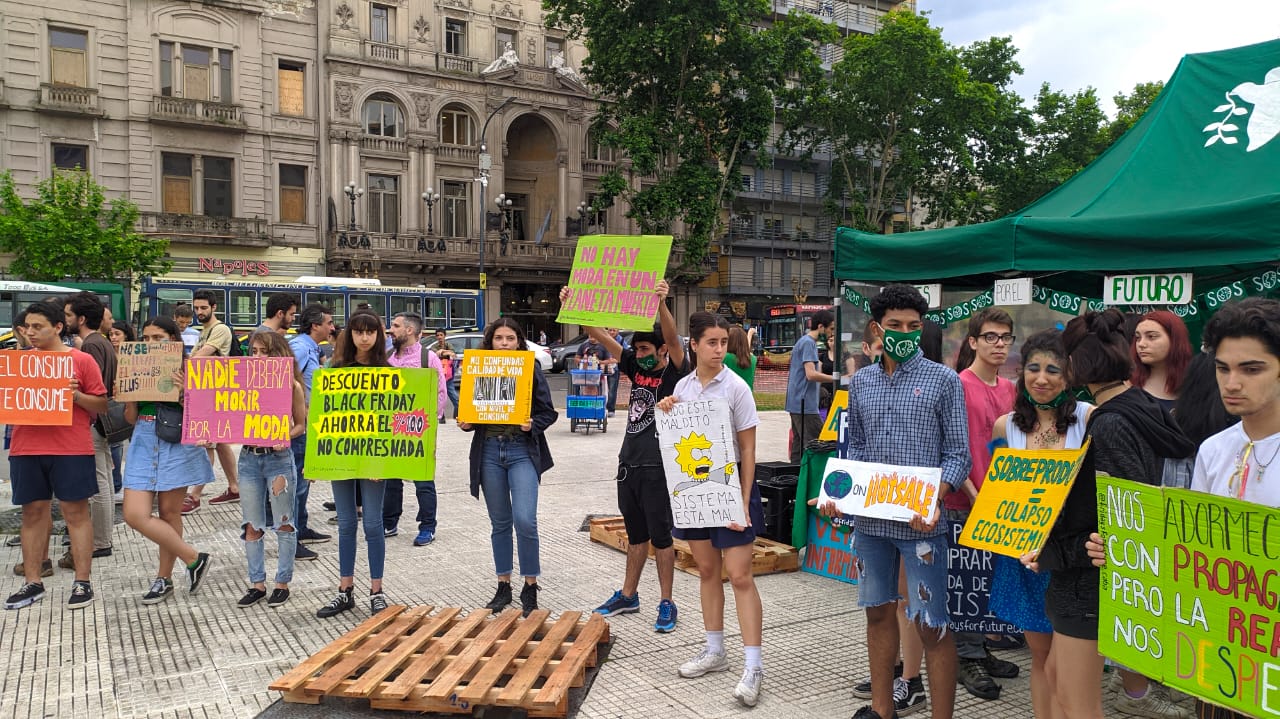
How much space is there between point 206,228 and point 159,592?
100ft

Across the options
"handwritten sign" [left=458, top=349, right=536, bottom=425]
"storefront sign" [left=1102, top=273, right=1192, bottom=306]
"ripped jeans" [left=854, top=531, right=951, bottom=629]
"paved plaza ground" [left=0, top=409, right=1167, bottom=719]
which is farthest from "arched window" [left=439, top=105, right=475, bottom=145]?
"ripped jeans" [left=854, top=531, right=951, bottom=629]

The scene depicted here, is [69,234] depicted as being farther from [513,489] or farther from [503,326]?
[513,489]

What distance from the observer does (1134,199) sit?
20.9ft

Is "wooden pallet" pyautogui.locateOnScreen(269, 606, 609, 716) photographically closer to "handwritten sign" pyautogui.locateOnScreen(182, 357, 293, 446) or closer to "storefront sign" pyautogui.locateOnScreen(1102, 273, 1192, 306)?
"handwritten sign" pyautogui.locateOnScreen(182, 357, 293, 446)

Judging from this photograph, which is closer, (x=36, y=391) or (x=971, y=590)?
(x=971, y=590)

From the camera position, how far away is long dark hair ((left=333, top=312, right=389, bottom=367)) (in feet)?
19.2

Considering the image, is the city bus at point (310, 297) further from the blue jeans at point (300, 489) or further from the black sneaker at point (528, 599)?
the black sneaker at point (528, 599)

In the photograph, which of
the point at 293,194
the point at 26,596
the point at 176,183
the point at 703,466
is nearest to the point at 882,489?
the point at 703,466

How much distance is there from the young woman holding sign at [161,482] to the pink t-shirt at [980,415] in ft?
16.3

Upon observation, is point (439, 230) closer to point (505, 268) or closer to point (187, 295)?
point (505, 268)

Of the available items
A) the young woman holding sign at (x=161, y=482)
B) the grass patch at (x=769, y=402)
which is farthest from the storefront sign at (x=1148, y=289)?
the grass patch at (x=769, y=402)

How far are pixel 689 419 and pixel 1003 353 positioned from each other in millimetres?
1758

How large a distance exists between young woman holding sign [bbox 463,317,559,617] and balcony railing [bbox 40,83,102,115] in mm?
32325

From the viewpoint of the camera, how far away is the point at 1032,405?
11.9ft
